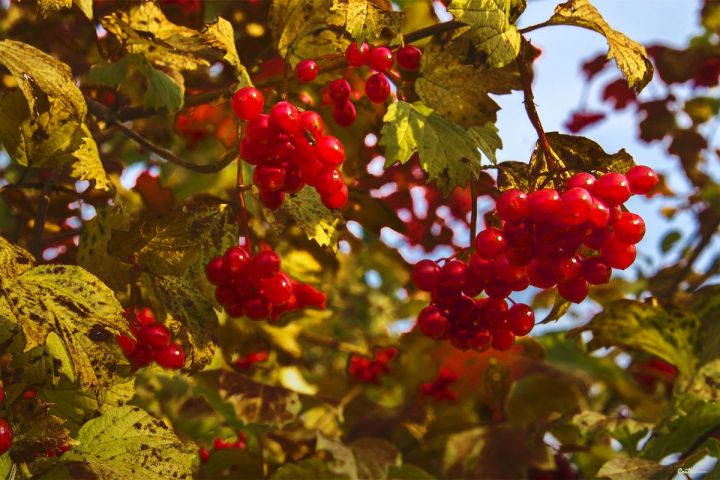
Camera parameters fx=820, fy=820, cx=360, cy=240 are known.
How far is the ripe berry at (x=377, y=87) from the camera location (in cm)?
166

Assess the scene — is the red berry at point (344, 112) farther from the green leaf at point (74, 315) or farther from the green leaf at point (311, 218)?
the green leaf at point (74, 315)

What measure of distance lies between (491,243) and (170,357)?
24.5 inches

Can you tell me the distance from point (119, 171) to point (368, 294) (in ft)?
6.82

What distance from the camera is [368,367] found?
8.79 ft

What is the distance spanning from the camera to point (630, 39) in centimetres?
147

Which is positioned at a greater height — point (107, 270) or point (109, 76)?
point (109, 76)

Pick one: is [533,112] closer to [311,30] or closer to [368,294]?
[311,30]

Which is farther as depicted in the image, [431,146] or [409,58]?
[409,58]

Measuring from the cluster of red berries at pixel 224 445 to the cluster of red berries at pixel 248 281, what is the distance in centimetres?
45

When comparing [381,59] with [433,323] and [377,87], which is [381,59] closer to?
[377,87]

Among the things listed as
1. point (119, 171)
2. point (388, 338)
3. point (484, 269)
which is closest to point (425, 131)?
point (484, 269)

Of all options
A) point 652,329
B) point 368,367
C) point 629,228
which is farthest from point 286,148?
point 368,367

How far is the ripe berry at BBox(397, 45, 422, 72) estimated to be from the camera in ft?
5.34

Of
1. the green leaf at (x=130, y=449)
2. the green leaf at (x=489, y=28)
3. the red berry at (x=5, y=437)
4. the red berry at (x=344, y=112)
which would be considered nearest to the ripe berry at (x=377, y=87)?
the red berry at (x=344, y=112)
